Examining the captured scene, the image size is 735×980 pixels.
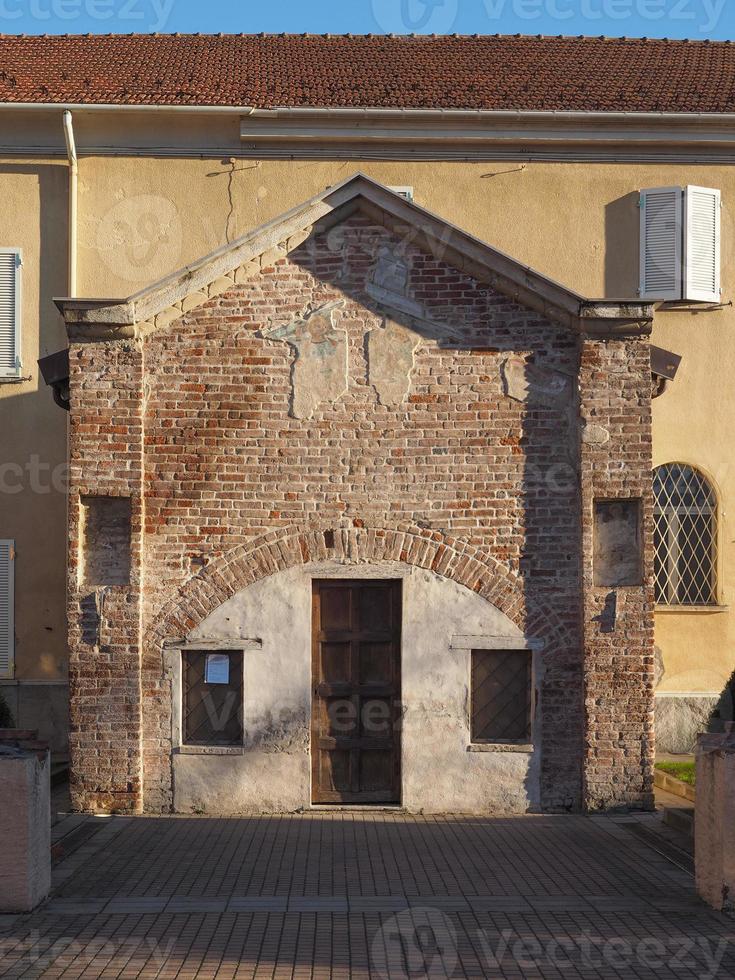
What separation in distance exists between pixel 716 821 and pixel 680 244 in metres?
10.1

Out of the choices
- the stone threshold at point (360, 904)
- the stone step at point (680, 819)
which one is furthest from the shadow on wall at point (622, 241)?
the stone threshold at point (360, 904)

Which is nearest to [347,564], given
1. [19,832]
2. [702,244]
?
[19,832]

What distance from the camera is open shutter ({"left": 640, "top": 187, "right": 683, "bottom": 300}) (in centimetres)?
1689

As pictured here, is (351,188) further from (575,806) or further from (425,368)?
(575,806)

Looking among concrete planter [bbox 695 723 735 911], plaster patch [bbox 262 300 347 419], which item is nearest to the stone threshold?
concrete planter [bbox 695 723 735 911]

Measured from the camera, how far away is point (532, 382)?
1248 centimetres

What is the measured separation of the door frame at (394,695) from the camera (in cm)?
1230

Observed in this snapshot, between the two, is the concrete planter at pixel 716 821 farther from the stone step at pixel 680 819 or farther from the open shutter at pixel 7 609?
Answer: the open shutter at pixel 7 609

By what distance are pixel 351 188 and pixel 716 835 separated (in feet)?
23.5

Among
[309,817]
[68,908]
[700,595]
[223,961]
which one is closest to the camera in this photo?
[223,961]

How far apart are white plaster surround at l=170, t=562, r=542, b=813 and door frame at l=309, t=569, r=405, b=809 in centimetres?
4

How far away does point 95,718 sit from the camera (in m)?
12.2

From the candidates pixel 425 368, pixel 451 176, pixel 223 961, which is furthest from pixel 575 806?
pixel 451 176

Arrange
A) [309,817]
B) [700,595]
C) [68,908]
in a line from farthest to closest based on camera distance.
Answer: [700,595] < [309,817] < [68,908]
